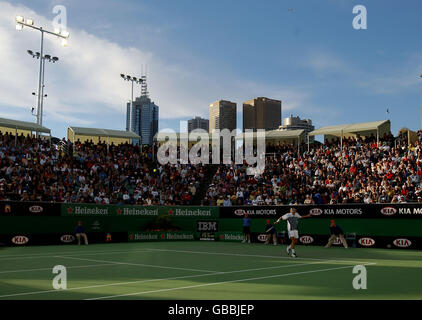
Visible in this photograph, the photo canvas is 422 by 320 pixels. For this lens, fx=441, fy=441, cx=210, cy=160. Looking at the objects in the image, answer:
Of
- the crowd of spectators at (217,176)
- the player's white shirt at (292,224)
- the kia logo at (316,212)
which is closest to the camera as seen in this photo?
the player's white shirt at (292,224)

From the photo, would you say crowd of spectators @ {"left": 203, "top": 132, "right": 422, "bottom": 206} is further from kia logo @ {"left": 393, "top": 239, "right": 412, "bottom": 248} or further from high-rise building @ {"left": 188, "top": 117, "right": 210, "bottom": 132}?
high-rise building @ {"left": 188, "top": 117, "right": 210, "bottom": 132}

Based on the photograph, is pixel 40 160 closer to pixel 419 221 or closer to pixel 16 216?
pixel 16 216

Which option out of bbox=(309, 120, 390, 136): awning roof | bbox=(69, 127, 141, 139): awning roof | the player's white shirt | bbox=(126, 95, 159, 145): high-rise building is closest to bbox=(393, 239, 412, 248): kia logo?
the player's white shirt

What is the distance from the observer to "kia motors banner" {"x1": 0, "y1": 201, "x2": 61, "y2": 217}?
2608 cm

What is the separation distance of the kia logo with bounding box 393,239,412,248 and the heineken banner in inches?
51.6

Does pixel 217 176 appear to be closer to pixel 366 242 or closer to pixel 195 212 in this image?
pixel 195 212

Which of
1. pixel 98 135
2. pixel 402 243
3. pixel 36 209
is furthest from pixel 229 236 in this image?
pixel 98 135

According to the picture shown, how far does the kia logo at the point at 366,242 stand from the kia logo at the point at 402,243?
136 cm

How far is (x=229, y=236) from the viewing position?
33062 mm

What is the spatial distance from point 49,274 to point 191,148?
102 feet

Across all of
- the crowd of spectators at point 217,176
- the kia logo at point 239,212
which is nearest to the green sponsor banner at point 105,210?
the crowd of spectators at point 217,176

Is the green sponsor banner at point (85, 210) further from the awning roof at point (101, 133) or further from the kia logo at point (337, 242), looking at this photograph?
the kia logo at point (337, 242)

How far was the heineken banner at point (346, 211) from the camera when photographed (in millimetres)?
24766

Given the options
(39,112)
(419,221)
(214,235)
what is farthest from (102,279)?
(39,112)
